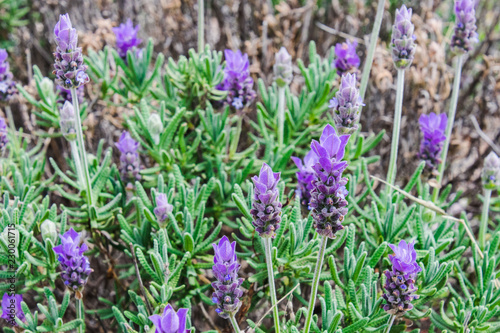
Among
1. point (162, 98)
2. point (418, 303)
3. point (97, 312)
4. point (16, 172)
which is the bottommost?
point (97, 312)

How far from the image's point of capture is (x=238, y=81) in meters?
2.23

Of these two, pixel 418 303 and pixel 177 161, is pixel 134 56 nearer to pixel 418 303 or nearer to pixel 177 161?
pixel 177 161

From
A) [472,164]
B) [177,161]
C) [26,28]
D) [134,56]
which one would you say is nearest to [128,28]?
[134,56]

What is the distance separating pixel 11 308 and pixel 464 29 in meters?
2.09

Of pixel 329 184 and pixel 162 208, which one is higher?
pixel 329 184

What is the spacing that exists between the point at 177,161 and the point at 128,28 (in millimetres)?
816

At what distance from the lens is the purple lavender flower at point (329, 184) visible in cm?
122

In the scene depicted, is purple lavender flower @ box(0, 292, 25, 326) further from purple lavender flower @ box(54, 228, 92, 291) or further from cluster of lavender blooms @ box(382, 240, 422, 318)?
cluster of lavender blooms @ box(382, 240, 422, 318)

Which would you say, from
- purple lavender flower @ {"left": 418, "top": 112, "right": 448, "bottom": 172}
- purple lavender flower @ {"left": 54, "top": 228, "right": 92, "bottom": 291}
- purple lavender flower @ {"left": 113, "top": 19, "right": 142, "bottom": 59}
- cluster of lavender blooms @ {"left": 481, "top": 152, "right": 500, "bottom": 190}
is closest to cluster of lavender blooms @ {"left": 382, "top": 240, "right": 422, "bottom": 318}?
cluster of lavender blooms @ {"left": 481, "top": 152, "right": 500, "bottom": 190}

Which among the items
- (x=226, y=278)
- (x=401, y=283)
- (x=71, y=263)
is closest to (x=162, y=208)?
(x=71, y=263)

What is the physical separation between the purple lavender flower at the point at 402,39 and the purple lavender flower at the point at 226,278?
1009mm

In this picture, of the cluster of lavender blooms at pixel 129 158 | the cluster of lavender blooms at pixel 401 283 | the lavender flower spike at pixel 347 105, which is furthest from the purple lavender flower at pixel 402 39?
the cluster of lavender blooms at pixel 129 158

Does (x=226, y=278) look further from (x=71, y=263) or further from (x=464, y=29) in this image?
(x=464, y=29)

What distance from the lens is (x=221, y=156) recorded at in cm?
225
